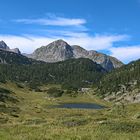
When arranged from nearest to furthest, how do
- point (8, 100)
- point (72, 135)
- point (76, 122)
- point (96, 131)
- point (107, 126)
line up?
point (72, 135) < point (96, 131) < point (107, 126) < point (76, 122) < point (8, 100)

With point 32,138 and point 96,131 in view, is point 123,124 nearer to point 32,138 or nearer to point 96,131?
point 96,131

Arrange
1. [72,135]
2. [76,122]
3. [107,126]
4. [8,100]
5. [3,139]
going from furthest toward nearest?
[8,100], [76,122], [107,126], [72,135], [3,139]

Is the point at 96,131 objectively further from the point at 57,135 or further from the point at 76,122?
the point at 76,122

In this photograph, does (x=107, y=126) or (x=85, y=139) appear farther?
(x=107, y=126)

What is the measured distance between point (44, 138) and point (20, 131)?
4.29 meters

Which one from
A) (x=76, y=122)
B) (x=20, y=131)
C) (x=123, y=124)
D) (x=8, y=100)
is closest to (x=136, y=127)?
(x=123, y=124)

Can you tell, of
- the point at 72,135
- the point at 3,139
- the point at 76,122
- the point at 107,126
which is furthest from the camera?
the point at 76,122

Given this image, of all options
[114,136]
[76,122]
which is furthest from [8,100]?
[114,136]

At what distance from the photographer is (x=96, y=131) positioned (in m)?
21.1

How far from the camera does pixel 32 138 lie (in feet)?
59.8

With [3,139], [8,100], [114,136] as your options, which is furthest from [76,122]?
[8,100]

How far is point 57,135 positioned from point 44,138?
1067 mm

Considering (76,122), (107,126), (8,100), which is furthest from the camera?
(8,100)

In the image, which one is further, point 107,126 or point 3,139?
point 107,126
